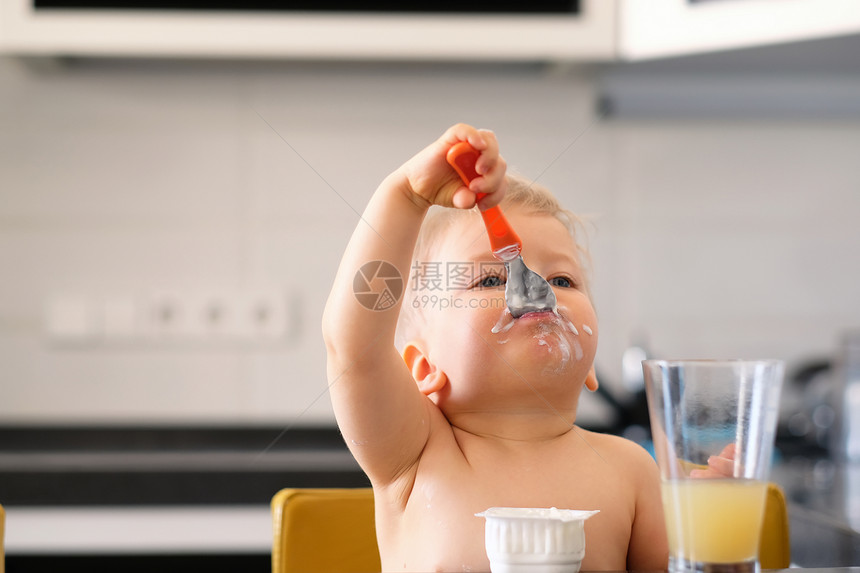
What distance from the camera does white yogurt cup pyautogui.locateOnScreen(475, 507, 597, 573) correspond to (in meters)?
0.43

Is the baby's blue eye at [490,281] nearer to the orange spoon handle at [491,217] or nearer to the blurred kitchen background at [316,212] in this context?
the orange spoon handle at [491,217]

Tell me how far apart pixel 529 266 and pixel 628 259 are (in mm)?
990

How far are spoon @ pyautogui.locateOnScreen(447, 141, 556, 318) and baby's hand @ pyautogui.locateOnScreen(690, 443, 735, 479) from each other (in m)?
0.18

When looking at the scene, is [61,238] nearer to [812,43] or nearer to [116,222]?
[116,222]

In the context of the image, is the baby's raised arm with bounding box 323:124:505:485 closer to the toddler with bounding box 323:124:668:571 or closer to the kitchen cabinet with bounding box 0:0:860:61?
the toddler with bounding box 323:124:668:571

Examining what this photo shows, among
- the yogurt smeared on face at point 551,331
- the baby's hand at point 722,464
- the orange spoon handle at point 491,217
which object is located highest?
the orange spoon handle at point 491,217

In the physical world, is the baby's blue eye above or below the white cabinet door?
below

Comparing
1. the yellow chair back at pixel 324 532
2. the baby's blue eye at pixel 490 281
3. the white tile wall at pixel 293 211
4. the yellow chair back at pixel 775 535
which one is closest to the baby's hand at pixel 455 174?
the baby's blue eye at pixel 490 281

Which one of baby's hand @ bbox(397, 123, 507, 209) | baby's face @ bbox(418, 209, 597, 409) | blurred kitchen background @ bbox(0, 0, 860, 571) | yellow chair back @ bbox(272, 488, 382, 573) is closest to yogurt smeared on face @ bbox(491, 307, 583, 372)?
baby's face @ bbox(418, 209, 597, 409)

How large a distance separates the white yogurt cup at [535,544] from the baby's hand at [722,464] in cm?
8

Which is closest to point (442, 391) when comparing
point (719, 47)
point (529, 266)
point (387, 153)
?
point (529, 266)

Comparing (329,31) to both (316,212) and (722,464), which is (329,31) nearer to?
(316,212)

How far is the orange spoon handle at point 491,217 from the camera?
454 mm

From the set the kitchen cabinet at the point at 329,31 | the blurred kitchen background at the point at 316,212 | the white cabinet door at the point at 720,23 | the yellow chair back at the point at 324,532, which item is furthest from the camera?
the blurred kitchen background at the point at 316,212
